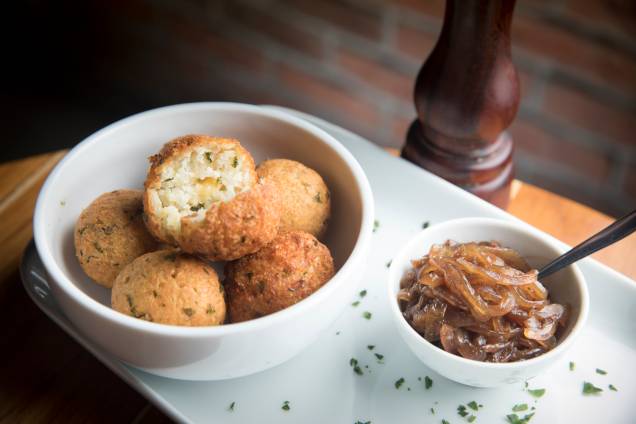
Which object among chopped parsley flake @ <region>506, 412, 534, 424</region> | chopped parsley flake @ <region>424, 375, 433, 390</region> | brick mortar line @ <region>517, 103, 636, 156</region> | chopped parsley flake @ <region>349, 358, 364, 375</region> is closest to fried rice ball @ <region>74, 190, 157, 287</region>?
chopped parsley flake @ <region>349, 358, 364, 375</region>

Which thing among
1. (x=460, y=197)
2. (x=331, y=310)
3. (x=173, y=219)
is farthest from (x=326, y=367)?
(x=460, y=197)

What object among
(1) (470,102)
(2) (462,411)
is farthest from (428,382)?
(1) (470,102)

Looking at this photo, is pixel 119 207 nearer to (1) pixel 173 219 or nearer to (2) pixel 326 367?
(1) pixel 173 219

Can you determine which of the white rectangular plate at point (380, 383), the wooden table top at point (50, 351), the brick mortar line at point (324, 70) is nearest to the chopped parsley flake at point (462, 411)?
the white rectangular plate at point (380, 383)

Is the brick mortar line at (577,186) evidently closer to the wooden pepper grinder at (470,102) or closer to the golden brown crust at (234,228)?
the wooden pepper grinder at (470,102)

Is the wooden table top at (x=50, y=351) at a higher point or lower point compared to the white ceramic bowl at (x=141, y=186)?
lower

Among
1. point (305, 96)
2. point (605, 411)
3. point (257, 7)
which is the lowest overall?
point (305, 96)
